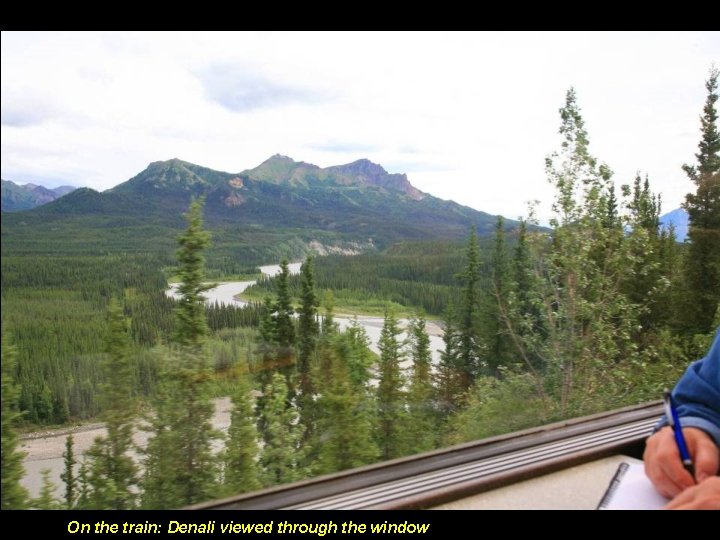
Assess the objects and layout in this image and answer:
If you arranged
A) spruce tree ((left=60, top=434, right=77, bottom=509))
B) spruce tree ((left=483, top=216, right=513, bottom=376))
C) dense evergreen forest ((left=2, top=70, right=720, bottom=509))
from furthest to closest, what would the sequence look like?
spruce tree ((left=483, top=216, right=513, bottom=376)), dense evergreen forest ((left=2, top=70, right=720, bottom=509)), spruce tree ((left=60, top=434, right=77, bottom=509))

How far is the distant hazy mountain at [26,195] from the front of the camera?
3.96 feet

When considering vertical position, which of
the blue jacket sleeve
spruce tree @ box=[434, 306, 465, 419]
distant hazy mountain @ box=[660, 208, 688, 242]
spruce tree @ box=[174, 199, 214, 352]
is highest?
distant hazy mountain @ box=[660, 208, 688, 242]

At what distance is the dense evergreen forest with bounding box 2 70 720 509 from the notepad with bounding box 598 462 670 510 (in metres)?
0.69

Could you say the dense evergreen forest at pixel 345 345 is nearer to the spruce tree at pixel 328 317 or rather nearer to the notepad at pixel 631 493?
the spruce tree at pixel 328 317

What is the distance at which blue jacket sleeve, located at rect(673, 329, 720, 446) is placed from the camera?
1174 mm

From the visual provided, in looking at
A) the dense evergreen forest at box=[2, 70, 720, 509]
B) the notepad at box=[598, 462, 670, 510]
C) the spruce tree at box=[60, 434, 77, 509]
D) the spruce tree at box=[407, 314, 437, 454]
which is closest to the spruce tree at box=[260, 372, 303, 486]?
the dense evergreen forest at box=[2, 70, 720, 509]

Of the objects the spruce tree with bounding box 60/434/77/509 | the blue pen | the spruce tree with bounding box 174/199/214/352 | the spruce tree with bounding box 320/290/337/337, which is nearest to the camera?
the blue pen

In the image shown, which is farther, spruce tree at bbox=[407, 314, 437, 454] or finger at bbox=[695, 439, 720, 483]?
spruce tree at bbox=[407, 314, 437, 454]

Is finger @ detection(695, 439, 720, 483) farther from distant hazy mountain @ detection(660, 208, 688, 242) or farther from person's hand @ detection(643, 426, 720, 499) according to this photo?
distant hazy mountain @ detection(660, 208, 688, 242)

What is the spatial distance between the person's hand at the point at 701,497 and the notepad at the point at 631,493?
8 cm

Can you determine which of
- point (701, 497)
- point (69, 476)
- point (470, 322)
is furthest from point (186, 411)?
point (470, 322)
